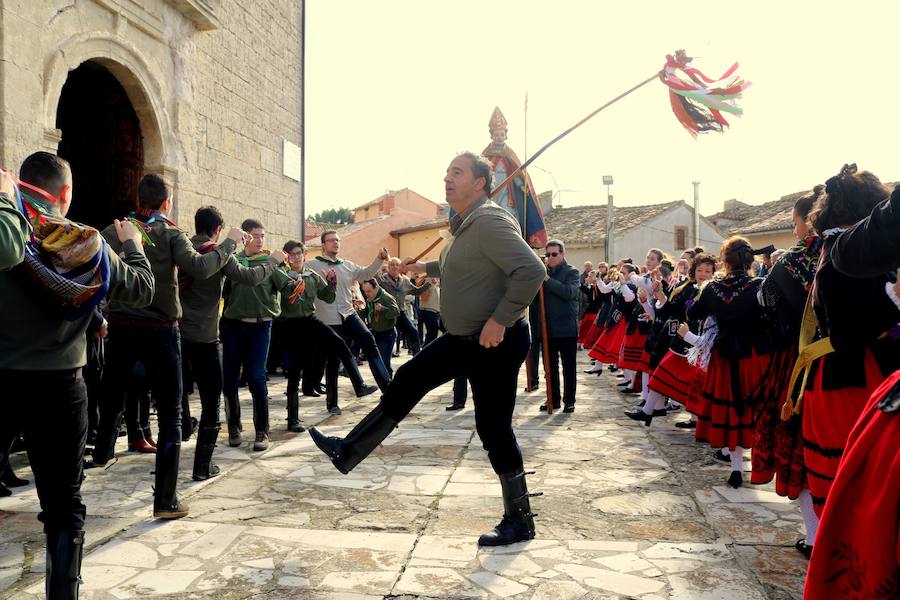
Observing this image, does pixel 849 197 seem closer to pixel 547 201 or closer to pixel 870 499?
pixel 870 499

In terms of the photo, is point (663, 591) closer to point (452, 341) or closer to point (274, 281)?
point (452, 341)

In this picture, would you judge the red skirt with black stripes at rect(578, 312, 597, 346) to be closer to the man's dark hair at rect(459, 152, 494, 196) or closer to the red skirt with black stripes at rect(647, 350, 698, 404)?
the red skirt with black stripes at rect(647, 350, 698, 404)

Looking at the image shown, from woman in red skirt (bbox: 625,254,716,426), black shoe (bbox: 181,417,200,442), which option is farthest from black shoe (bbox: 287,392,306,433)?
woman in red skirt (bbox: 625,254,716,426)

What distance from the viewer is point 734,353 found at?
495cm

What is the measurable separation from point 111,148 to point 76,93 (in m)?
1.08

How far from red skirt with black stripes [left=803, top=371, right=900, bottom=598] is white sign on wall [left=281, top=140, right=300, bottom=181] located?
11.3 m

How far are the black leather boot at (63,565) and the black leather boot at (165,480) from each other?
1282 millimetres

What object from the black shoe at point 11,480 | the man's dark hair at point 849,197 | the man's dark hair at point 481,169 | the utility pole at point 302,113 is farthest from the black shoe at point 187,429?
the utility pole at point 302,113

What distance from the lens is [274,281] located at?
230 inches

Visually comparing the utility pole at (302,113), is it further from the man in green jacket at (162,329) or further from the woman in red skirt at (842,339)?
the woman in red skirt at (842,339)

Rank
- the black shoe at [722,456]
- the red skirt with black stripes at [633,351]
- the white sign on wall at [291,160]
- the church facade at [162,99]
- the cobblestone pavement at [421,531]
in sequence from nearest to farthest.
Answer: the cobblestone pavement at [421,531] → the black shoe at [722,456] → the church facade at [162,99] → the red skirt with black stripes at [633,351] → the white sign on wall at [291,160]

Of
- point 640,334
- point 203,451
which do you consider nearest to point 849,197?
point 203,451

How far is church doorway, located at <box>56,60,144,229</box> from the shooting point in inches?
348

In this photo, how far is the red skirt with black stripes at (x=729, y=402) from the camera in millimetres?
4828
